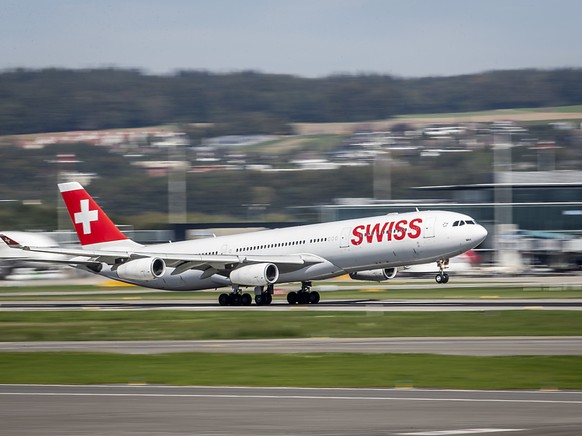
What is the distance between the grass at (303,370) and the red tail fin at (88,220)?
117 feet

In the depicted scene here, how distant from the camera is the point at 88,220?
6919cm

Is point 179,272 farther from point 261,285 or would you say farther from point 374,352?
point 374,352

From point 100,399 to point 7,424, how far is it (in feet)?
12.4

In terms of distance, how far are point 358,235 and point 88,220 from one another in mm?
19819

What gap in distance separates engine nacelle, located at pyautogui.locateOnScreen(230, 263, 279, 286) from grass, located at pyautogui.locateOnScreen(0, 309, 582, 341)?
6.88 m

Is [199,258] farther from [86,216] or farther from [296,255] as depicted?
[86,216]

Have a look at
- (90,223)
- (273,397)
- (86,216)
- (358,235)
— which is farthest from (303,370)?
(86,216)

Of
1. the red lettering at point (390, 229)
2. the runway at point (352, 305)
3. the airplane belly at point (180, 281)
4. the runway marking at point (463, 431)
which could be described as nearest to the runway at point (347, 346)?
the runway marking at point (463, 431)

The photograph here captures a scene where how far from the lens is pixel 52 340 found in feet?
132

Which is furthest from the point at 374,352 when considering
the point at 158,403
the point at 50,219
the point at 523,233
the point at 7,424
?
the point at 50,219

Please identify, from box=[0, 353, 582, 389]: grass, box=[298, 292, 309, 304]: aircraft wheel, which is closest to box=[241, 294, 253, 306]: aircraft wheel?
box=[298, 292, 309, 304]: aircraft wheel

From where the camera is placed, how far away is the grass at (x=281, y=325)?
133 feet

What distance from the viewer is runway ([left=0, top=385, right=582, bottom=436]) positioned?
19.1 m

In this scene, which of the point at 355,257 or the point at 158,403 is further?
the point at 355,257
